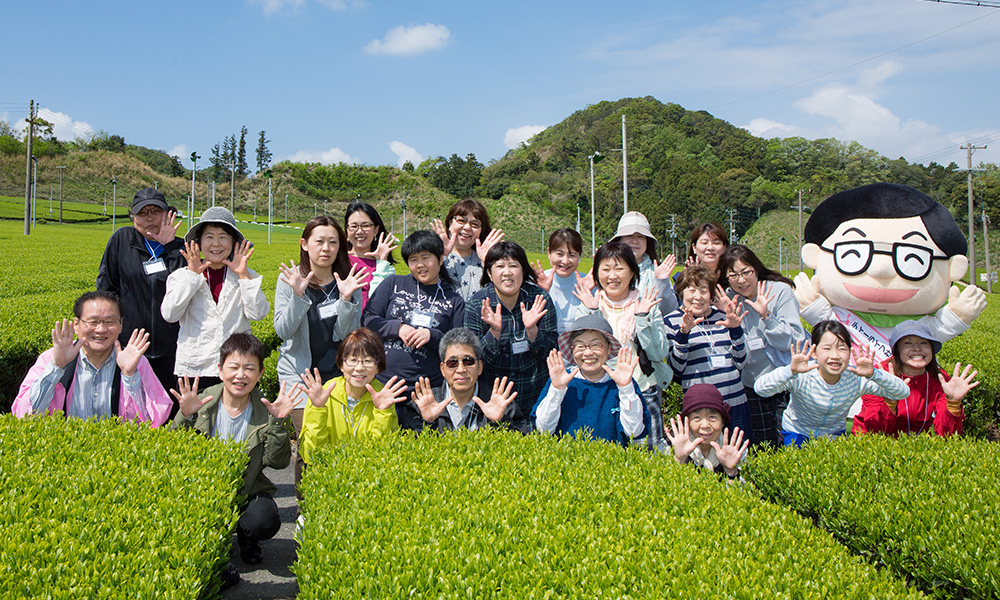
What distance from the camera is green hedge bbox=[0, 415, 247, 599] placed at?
7.70ft

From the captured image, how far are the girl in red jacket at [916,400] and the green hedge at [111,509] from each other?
466 centimetres

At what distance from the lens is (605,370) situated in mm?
4320

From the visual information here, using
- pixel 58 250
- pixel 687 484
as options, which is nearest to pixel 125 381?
pixel 687 484

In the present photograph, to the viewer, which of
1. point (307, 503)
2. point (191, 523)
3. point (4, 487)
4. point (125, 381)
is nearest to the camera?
point (191, 523)

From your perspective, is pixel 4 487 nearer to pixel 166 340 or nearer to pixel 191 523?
pixel 191 523

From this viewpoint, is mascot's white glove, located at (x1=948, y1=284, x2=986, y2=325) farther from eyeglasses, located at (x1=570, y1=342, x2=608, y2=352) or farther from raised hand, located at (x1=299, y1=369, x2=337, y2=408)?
raised hand, located at (x1=299, y1=369, x2=337, y2=408)

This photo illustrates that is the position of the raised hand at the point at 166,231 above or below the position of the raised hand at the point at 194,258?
above

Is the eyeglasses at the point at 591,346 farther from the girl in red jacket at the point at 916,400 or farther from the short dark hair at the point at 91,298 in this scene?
the short dark hair at the point at 91,298

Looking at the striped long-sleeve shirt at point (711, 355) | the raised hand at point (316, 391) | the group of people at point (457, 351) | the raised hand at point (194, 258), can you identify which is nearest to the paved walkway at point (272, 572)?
the group of people at point (457, 351)

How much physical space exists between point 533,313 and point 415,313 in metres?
0.90

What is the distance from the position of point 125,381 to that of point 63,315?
13.8 ft

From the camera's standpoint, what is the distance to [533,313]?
464 centimetres

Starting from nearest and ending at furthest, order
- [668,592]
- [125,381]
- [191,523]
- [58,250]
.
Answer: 1. [668,592]
2. [191,523]
3. [125,381]
4. [58,250]

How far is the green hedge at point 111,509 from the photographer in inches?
92.4
